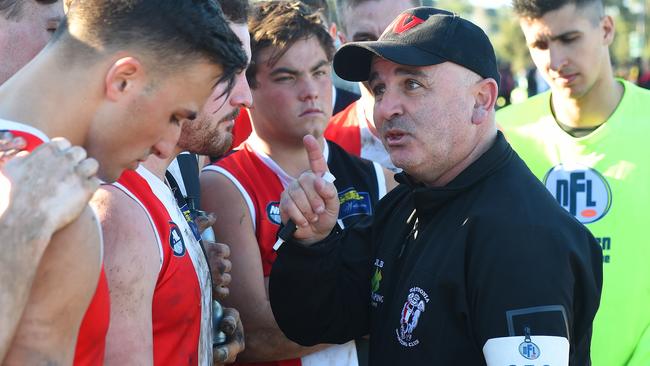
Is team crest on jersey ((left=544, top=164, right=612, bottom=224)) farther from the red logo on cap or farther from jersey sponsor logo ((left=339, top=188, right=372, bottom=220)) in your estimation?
Result: the red logo on cap

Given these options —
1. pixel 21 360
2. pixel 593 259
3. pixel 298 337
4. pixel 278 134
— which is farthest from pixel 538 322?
pixel 278 134

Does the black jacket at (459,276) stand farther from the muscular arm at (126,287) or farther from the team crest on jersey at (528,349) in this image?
the muscular arm at (126,287)

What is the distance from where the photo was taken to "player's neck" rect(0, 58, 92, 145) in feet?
7.42

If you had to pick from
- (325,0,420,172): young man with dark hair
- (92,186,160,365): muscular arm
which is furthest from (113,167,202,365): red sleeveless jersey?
(325,0,420,172): young man with dark hair

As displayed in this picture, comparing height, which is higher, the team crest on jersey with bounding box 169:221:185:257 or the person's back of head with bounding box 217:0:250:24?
the person's back of head with bounding box 217:0:250:24

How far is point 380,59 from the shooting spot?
3352 millimetres

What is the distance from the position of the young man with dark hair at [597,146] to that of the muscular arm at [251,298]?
1587mm

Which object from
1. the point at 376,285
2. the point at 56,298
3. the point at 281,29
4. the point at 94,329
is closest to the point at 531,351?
the point at 376,285

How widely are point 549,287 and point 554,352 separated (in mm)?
189

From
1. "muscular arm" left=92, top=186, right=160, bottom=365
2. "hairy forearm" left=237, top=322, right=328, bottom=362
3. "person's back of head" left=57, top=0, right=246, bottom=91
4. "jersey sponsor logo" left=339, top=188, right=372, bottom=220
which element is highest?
"person's back of head" left=57, top=0, right=246, bottom=91

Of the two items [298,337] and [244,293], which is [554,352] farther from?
[244,293]

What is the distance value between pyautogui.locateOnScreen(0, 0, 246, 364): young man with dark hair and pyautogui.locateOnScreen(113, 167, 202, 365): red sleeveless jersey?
391 mm

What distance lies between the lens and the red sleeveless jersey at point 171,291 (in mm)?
2865

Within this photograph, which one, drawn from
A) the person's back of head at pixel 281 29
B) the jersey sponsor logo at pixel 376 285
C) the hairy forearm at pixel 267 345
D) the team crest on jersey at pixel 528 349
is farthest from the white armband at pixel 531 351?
the person's back of head at pixel 281 29
